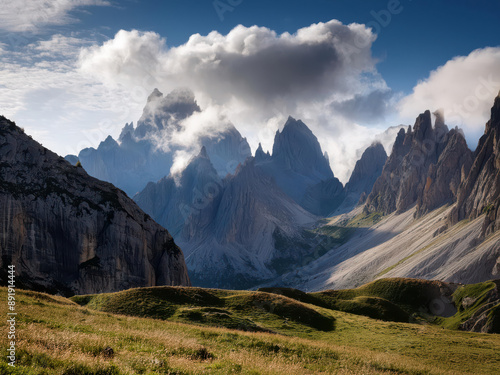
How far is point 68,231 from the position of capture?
104m

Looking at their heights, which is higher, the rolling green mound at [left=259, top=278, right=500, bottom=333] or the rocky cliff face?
the rocky cliff face

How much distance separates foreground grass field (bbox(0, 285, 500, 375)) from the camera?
13.8 m

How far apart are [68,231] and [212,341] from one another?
93.4 m

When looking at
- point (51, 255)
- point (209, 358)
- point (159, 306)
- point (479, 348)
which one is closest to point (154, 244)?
point (51, 255)

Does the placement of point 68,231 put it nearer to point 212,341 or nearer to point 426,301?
point 212,341

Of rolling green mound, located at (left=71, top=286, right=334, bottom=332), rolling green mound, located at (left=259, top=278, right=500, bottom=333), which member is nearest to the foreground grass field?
rolling green mound, located at (left=71, top=286, right=334, bottom=332)

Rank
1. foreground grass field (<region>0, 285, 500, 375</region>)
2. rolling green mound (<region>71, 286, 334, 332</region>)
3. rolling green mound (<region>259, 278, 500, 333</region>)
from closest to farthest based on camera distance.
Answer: foreground grass field (<region>0, 285, 500, 375</region>), rolling green mound (<region>71, 286, 334, 332</region>), rolling green mound (<region>259, 278, 500, 333</region>)

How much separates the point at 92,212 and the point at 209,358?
338 feet

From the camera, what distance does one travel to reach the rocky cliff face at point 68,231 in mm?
93812

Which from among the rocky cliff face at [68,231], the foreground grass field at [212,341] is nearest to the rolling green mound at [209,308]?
the foreground grass field at [212,341]

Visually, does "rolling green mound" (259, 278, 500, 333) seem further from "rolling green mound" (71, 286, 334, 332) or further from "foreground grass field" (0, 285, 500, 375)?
"rolling green mound" (71, 286, 334, 332)

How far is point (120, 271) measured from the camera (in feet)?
349

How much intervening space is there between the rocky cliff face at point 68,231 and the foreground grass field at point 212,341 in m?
54.7

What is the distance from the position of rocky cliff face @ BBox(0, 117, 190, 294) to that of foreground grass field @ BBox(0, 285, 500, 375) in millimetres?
54678
